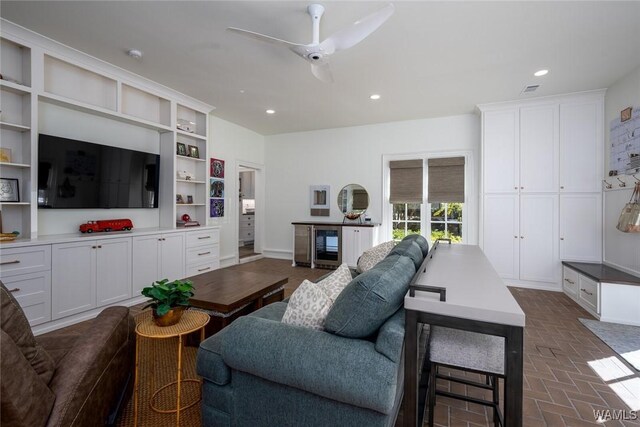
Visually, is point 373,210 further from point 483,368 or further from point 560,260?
point 483,368

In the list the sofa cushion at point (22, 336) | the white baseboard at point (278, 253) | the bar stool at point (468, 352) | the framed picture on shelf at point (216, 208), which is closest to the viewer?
the sofa cushion at point (22, 336)

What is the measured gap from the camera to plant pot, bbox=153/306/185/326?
158 centimetres

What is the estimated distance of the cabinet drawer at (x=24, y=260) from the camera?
2447 mm

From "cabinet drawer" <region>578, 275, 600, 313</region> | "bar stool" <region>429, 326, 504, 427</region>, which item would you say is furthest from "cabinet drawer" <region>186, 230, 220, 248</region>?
"cabinet drawer" <region>578, 275, 600, 313</region>

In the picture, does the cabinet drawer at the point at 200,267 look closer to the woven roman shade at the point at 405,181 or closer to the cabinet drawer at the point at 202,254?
the cabinet drawer at the point at 202,254

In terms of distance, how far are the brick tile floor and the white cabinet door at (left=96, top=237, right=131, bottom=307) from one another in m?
3.47

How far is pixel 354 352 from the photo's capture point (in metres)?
1.23

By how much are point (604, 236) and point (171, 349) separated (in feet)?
18.0

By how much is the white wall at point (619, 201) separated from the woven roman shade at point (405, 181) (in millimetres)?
2506

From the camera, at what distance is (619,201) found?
3527mm

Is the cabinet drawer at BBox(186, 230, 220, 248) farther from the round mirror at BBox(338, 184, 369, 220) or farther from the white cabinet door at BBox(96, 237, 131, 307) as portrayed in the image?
the round mirror at BBox(338, 184, 369, 220)

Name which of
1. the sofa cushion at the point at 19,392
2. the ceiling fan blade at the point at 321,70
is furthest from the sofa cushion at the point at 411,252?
the sofa cushion at the point at 19,392

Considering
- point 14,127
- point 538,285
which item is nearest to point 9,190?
point 14,127

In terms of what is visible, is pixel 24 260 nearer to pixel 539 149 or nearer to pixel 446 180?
pixel 446 180
